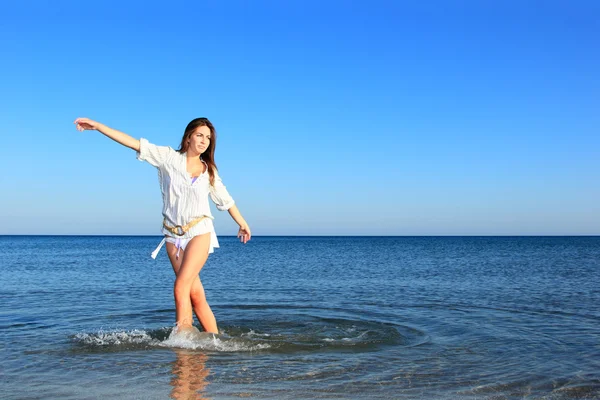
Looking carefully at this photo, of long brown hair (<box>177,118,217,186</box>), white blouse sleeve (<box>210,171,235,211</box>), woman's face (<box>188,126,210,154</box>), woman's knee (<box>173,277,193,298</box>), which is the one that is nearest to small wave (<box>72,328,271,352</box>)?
woman's knee (<box>173,277,193,298</box>)

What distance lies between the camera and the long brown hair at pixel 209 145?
22.5 ft

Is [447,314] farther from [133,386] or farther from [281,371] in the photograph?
[133,386]

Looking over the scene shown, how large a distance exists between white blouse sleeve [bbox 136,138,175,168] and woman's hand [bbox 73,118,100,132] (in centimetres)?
68

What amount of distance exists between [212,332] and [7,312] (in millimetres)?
5864

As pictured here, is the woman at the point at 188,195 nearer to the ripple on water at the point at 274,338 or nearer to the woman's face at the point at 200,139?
the woman's face at the point at 200,139

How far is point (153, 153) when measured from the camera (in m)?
6.72

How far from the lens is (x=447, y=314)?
Result: 1169 cm

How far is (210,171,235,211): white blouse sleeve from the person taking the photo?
23.6ft

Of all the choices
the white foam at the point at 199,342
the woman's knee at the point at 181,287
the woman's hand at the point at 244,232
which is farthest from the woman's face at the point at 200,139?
the white foam at the point at 199,342

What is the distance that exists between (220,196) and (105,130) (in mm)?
1698

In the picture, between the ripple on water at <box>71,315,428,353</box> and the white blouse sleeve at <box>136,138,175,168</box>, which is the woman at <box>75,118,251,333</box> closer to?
the white blouse sleeve at <box>136,138,175,168</box>

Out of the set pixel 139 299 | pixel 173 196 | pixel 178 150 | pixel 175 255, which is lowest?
pixel 139 299

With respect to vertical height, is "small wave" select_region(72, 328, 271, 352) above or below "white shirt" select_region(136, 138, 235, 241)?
below

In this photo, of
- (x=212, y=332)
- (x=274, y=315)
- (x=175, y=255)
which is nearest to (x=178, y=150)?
(x=175, y=255)
